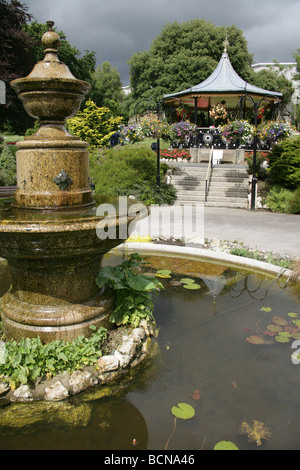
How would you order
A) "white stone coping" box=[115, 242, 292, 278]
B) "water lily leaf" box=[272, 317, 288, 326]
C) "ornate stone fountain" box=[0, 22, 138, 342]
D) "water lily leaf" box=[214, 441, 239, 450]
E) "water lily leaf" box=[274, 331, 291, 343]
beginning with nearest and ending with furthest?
"water lily leaf" box=[214, 441, 239, 450] → "ornate stone fountain" box=[0, 22, 138, 342] → "water lily leaf" box=[274, 331, 291, 343] → "water lily leaf" box=[272, 317, 288, 326] → "white stone coping" box=[115, 242, 292, 278]

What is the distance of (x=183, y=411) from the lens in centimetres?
275

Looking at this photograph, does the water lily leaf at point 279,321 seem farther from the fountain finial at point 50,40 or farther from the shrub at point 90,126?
the shrub at point 90,126

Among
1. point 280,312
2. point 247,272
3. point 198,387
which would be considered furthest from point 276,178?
point 198,387

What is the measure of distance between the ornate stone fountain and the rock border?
15.3 inches

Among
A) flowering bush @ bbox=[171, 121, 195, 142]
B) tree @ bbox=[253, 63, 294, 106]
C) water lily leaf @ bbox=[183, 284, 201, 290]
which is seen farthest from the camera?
tree @ bbox=[253, 63, 294, 106]

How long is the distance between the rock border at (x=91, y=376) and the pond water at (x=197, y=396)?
0.08 m

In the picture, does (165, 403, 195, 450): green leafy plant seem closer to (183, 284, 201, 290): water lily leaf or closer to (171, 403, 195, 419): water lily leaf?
(171, 403, 195, 419): water lily leaf

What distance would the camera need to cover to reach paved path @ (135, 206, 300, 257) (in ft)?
25.6

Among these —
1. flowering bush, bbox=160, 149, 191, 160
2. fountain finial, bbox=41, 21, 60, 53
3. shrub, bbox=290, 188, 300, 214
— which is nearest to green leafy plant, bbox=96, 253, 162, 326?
fountain finial, bbox=41, 21, 60, 53

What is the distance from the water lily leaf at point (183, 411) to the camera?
107 inches

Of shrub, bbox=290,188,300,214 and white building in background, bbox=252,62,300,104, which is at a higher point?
white building in background, bbox=252,62,300,104

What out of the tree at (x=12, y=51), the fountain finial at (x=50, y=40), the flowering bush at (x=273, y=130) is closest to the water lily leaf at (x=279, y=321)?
the fountain finial at (x=50, y=40)

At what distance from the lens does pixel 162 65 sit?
121 ft
